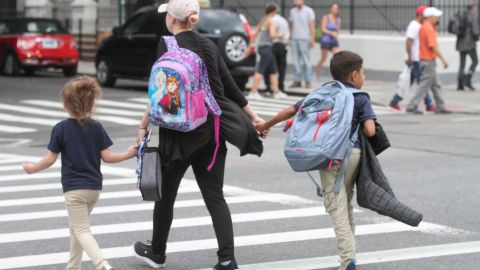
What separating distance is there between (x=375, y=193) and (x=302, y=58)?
674 inches

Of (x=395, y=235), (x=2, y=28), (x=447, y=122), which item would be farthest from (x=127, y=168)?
(x=2, y=28)

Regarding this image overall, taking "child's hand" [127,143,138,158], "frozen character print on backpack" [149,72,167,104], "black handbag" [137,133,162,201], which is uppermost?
"frozen character print on backpack" [149,72,167,104]

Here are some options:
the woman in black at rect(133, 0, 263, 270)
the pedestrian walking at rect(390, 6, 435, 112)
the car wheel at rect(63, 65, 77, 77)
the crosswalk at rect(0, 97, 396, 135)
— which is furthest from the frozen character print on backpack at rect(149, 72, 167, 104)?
the car wheel at rect(63, 65, 77, 77)

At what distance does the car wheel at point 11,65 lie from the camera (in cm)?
2839

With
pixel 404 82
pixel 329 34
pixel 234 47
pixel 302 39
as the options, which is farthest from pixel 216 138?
pixel 329 34

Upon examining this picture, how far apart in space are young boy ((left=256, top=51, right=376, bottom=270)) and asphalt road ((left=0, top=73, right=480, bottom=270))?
50cm

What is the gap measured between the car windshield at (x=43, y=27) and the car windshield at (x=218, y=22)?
7.05 meters

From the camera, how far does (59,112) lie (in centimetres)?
1916

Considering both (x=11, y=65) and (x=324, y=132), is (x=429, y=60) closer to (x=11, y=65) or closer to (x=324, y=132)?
(x=324, y=132)

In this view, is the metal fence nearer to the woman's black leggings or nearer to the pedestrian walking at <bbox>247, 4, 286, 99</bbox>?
the pedestrian walking at <bbox>247, 4, 286, 99</bbox>

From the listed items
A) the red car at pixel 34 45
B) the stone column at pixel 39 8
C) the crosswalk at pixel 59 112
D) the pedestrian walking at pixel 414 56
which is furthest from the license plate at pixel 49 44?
the stone column at pixel 39 8

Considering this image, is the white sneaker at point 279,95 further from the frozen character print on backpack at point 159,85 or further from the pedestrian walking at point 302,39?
the frozen character print on backpack at point 159,85

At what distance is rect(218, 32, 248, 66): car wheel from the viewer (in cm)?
2178

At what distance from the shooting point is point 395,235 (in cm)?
816
